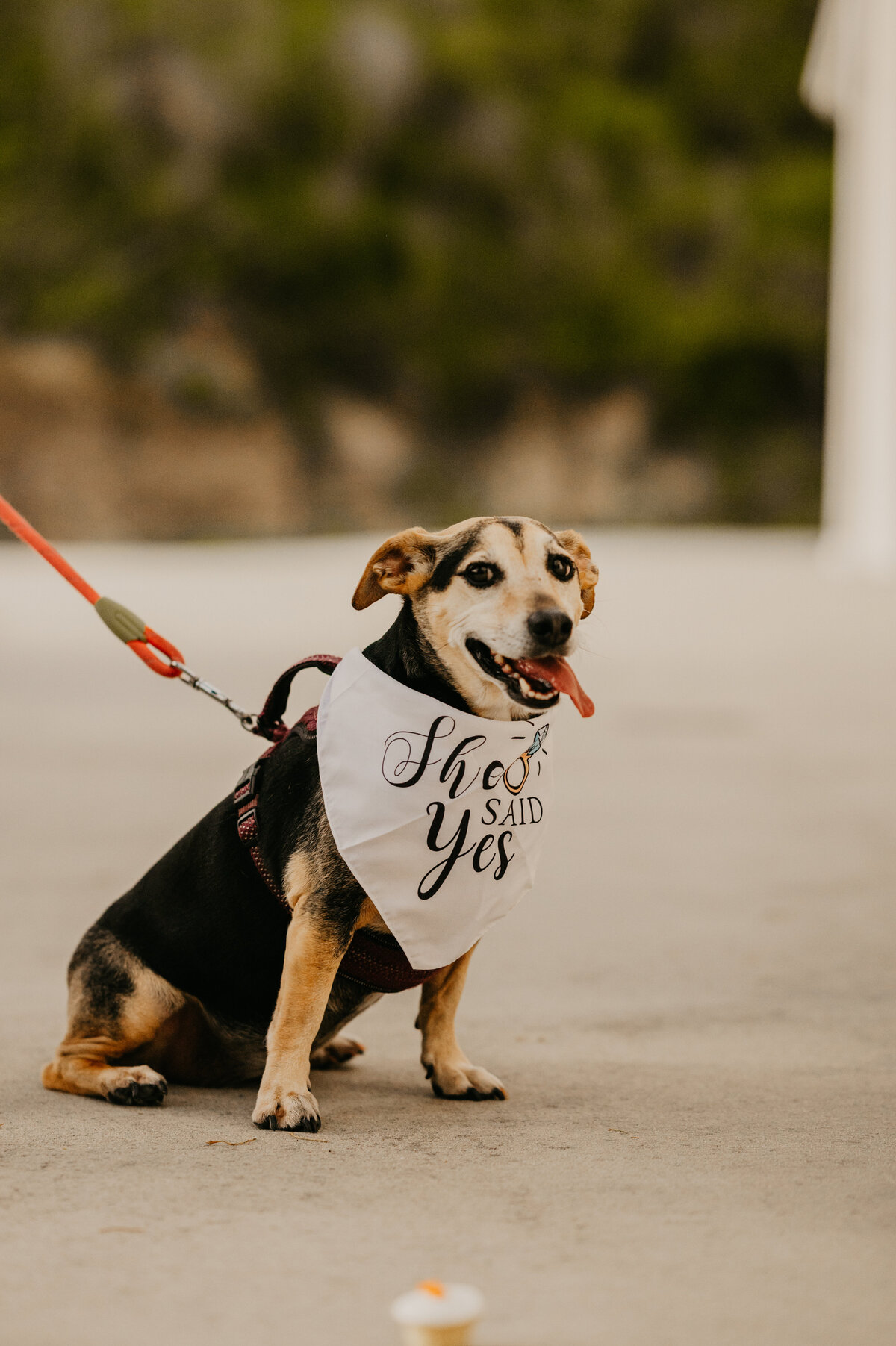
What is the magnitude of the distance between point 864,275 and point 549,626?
18.9 meters

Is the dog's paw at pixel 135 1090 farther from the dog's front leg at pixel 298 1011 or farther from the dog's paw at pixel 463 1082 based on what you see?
the dog's paw at pixel 463 1082

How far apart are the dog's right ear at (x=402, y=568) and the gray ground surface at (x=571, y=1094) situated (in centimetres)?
111

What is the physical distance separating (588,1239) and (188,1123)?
0.97 meters

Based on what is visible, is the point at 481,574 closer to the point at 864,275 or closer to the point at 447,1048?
the point at 447,1048

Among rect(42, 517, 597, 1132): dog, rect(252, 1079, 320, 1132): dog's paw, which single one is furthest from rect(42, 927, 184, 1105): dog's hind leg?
rect(252, 1079, 320, 1132): dog's paw

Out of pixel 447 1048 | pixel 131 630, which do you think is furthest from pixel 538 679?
pixel 131 630

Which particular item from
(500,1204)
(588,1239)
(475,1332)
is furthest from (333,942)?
(475,1332)

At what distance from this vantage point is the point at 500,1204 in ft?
7.50

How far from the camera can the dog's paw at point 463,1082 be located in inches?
121

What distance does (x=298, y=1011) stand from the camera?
2773 mm

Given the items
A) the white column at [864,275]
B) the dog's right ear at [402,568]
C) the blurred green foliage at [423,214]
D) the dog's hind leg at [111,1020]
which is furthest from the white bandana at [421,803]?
the blurred green foliage at [423,214]

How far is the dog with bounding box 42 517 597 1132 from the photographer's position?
2.77m

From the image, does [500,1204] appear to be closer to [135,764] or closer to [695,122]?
[135,764]

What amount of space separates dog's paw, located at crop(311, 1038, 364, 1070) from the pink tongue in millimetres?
1125
